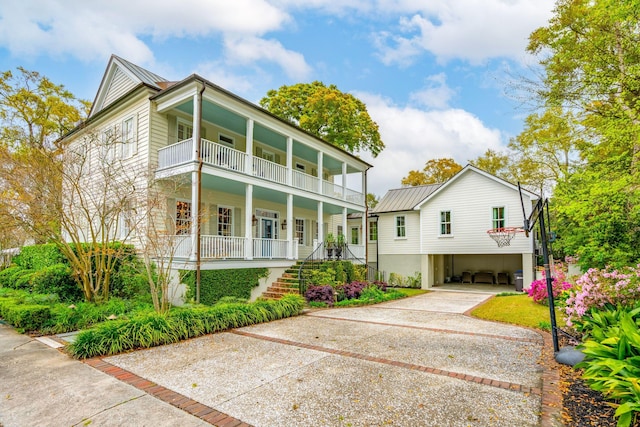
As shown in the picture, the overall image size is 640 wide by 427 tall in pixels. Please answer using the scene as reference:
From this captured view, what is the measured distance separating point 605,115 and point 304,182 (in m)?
11.1

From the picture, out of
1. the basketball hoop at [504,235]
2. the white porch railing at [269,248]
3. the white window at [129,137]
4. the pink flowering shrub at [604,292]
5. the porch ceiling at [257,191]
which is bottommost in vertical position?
the pink flowering shrub at [604,292]

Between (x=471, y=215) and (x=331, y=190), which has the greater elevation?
(x=331, y=190)

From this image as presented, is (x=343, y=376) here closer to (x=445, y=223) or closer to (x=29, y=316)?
(x=29, y=316)

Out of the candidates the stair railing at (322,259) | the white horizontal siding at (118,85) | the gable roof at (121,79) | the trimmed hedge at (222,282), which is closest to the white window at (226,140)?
the gable roof at (121,79)

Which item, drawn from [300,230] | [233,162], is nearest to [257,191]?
[233,162]

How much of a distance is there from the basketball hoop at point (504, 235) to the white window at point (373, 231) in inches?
287

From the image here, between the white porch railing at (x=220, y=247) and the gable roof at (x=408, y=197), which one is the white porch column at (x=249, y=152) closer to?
the white porch railing at (x=220, y=247)

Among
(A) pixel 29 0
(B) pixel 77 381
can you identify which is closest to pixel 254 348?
Answer: (B) pixel 77 381

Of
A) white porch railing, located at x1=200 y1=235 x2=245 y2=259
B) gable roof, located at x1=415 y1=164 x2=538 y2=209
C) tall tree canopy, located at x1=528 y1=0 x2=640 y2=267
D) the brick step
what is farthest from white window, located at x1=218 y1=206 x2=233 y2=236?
tall tree canopy, located at x1=528 y1=0 x2=640 y2=267

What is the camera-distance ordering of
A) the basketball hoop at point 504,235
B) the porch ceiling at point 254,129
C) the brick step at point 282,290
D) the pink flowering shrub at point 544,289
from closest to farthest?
the pink flowering shrub at point 544,289 < the brick step at point 282,290 < the porch ceiling at point 254,129 < the basketball hoop at point 504,235

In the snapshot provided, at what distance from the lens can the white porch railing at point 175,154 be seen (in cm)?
1135

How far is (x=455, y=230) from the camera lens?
19.2m

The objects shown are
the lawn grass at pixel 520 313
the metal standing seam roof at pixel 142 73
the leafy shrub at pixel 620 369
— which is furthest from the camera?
the metal standing seam roof at pixel 142 73

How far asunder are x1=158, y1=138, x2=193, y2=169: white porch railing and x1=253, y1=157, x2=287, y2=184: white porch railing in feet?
8.50
